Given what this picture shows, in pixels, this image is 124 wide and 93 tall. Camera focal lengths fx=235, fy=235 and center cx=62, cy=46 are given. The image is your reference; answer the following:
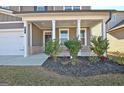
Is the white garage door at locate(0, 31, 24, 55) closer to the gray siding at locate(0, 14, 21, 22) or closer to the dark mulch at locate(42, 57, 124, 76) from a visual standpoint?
the gray siding at locate(0, 14, 21, 22)

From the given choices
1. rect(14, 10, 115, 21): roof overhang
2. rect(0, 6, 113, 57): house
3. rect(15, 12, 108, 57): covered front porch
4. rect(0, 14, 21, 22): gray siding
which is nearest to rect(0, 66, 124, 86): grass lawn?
rect(15, 12, 108, 57): covered front porch

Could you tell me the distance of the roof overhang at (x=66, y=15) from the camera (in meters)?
17.9

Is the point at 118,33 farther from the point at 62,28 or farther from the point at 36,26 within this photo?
the point at 36,26

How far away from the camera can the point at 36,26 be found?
78.4ft

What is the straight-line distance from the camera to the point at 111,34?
33.6 meters

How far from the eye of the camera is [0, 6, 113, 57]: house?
18188 millimetres

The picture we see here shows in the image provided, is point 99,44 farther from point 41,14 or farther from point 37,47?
point 37,47

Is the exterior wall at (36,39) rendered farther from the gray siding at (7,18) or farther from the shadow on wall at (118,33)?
the shadow on wall at (118,33)

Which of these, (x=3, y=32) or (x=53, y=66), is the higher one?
(x=3, y=32)

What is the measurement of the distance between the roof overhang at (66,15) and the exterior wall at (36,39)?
3934 millimetres

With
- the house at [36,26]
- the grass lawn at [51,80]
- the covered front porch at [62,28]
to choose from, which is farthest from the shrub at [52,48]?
the grass lawn at [51,80]

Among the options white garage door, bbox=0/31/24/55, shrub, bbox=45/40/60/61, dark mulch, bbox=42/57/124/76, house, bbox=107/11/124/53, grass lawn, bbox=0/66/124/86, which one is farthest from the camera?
house, bbox=107/11/124/53
